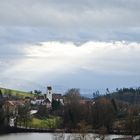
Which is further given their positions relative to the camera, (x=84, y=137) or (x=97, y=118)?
(x=97, y=118)

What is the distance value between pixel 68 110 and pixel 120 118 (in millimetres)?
11995

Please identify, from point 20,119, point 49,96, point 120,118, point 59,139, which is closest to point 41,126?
point 20,119

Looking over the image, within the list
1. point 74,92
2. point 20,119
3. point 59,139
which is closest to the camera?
point 59,139

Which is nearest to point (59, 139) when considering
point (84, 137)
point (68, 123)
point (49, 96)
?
point (84, 137)

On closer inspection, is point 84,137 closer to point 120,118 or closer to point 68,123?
point 68,123

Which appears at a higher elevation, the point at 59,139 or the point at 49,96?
the point at 49,96

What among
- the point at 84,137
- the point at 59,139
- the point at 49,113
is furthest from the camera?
the point at 49,113

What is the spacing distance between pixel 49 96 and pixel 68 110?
246 ft

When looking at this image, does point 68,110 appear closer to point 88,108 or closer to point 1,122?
point 88,108

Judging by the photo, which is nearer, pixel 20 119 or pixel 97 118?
pixel 97 118

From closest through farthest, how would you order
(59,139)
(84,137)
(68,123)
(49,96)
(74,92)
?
(84,137), (59,139), (68,123), (74,92), (49,96)

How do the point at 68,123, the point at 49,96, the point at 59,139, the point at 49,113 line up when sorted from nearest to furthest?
1. the point at 59,139
2. the point at 68,123
3. the point at 49,113
4. the point at 49,96

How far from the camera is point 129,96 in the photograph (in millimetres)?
199750

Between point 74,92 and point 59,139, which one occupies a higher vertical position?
point 74,92
